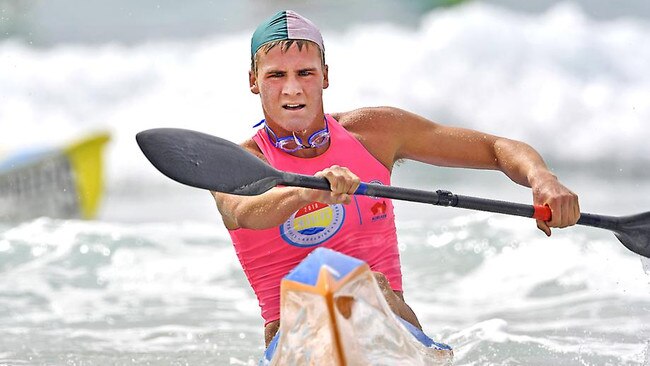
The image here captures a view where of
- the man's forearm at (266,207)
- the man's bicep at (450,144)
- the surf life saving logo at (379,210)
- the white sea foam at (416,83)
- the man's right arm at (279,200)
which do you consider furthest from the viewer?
the white sea foam at (416,83)

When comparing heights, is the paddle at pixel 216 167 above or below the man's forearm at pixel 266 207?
above

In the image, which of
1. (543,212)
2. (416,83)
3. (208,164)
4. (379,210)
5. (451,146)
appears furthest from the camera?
(416,83)

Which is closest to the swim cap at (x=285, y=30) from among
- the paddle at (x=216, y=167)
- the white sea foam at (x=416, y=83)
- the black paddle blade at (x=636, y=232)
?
the paddle at (x=216, y=167)

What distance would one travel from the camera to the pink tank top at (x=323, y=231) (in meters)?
2.81

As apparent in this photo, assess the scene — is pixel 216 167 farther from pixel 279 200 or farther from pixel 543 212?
pixel 543 212

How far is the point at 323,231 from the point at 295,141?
254 mm

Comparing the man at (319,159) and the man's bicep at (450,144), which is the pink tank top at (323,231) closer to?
the man at (319,159)

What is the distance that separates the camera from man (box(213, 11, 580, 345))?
268 cm

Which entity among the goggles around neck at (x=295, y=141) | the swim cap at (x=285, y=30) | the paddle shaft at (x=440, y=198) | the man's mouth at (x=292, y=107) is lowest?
the paddle shaft at (x=440, y=198)

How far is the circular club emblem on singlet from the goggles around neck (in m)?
0.17

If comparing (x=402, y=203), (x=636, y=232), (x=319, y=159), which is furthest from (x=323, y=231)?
(x=402, y=203)

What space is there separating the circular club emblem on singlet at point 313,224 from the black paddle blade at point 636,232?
31.9 inches

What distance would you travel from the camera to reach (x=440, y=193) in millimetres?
2584

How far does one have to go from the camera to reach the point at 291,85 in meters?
2.70
